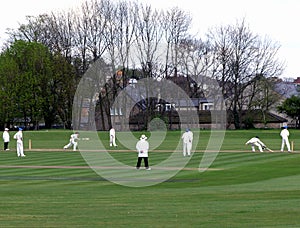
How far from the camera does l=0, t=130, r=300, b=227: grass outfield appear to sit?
13461 mm

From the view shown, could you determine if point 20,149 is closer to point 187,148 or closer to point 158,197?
point 187,148

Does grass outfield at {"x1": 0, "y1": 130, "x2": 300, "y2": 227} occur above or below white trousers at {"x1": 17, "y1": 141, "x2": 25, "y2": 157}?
below

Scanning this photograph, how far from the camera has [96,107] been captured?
271ft

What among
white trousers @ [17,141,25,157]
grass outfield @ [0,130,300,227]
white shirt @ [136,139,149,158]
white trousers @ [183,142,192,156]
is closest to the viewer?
grass outfield @ [0,130,300,227]

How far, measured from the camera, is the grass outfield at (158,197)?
1346cm

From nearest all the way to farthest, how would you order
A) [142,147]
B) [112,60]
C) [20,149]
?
[142,147], [20,149], [112,60]

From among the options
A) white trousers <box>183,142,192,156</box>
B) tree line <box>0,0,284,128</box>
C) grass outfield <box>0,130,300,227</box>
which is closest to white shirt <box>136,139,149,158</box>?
grass outfield <box>0,130,300,227</box>

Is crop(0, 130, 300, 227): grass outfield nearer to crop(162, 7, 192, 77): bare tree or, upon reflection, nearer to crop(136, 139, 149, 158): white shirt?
crop(136, 139, 149, 158): white shirt

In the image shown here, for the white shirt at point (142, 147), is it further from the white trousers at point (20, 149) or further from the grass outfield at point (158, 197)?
the white trousers at point (20, 149)

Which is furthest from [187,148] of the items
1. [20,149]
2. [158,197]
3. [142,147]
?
[158,197]

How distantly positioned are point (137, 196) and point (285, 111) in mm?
70300

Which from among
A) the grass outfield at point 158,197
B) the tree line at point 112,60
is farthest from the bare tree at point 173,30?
the grass outfield at point 158,197

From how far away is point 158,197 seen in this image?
18578 mm

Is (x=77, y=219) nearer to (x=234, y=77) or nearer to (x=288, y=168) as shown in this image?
(x=288, y=168)
